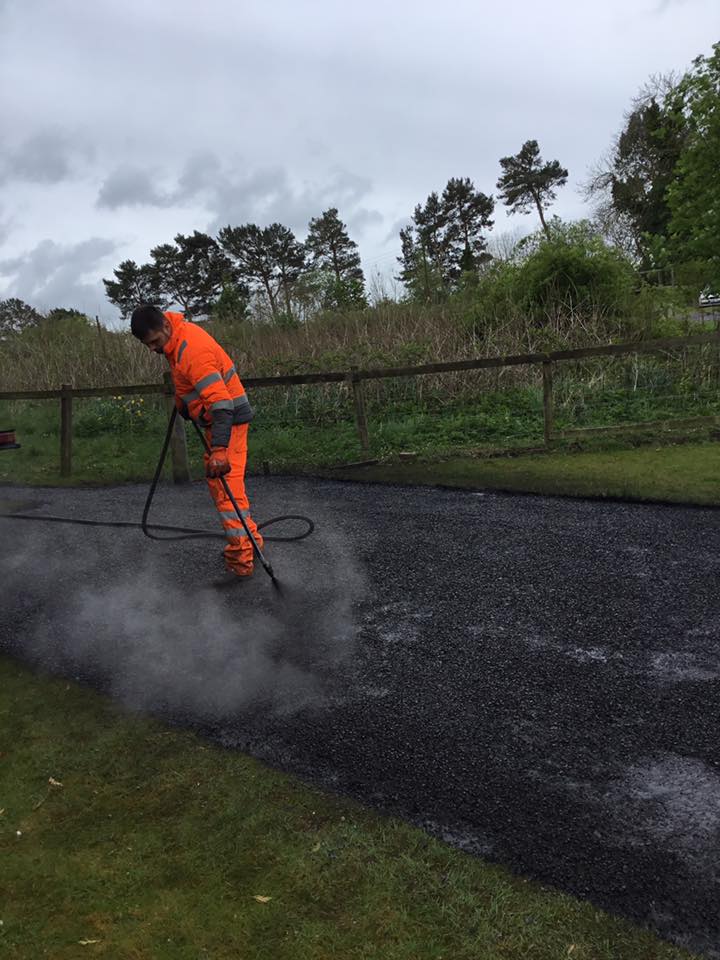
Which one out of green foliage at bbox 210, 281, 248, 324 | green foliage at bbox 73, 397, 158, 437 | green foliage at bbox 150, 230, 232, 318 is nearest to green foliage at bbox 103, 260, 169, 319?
green foliage at bbox 150, 230, 232, 318

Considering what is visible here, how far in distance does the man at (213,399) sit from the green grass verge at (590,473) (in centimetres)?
334

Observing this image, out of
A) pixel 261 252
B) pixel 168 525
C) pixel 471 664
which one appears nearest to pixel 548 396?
pixel 168 525

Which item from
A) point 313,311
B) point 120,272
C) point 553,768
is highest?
point 120,272

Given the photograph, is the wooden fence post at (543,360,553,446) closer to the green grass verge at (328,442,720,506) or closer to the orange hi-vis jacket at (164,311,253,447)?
the green grass verge at (328,442,720,506)

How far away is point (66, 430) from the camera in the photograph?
10.4 metres

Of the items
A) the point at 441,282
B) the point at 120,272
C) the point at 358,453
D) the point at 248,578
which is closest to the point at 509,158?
the point at 120,272

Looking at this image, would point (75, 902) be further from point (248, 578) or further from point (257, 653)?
point (248, 578)

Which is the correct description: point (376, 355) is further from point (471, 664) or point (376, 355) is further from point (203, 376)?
point (471, 664)

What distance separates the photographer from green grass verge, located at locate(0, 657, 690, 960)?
6.58 feet

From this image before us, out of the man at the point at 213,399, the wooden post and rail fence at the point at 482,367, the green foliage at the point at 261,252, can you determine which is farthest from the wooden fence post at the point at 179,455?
the green foliage at the point at 261,252

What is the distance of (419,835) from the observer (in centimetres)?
243

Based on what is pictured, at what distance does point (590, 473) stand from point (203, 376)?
461cm

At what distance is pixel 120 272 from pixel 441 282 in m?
38.9

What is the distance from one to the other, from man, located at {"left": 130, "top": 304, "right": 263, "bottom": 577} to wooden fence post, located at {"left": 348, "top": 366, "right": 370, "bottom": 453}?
4.48m
